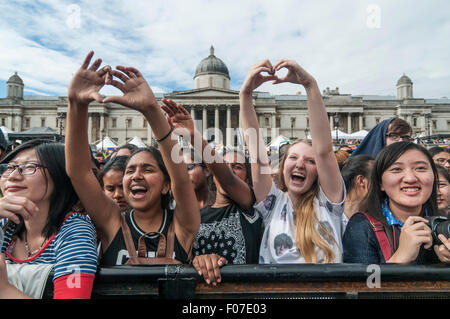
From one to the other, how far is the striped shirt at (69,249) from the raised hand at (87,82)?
2.54 ft

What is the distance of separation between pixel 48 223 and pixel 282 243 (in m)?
1.70

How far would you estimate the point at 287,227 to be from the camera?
2.45m

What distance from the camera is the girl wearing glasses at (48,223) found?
62.2 inches

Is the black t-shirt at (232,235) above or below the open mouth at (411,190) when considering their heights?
below

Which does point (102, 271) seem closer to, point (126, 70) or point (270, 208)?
point (126, 70)

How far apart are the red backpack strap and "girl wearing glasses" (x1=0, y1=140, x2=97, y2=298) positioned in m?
1.81

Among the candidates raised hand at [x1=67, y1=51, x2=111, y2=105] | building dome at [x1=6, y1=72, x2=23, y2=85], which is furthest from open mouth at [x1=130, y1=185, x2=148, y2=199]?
building dome at [x1=6, y1=72, x2=23, y2=85]

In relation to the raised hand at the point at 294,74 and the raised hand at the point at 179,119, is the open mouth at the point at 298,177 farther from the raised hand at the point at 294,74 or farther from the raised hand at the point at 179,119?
the raised hand at the point at 179,119

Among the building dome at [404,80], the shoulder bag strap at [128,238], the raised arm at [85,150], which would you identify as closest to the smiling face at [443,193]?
the shoulder bag strap at [128,238]

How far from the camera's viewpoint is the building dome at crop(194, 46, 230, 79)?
63.6 metres

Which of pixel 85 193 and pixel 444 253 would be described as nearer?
pixel 444 253

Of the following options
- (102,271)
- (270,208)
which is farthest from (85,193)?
(270,208)

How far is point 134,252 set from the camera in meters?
1.99
